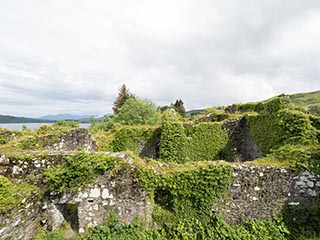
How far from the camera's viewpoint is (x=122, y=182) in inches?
199

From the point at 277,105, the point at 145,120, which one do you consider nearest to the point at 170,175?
the point at 277,105

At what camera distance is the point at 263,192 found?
5.43 meters

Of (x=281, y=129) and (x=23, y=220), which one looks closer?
(x=23, y=220)

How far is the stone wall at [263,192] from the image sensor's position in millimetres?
5332

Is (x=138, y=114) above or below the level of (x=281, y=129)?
above

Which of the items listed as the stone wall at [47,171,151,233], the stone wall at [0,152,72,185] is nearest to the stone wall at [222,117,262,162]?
the stone wall at [47,171,151,233]

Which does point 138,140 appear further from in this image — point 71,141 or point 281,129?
point 281,129

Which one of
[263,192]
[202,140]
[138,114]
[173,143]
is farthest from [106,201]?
[138,114]

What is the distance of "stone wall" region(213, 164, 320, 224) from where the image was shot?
533 centimetres

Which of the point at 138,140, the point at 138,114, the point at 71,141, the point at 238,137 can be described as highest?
the point at 138,114

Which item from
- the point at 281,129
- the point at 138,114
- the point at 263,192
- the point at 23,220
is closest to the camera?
the point at 23,220

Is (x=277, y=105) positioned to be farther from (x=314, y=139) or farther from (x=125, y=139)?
(x=125, y=139)

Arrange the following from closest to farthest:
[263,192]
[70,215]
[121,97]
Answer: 1. [263,192]
2. [70,215]
3. [121,97]

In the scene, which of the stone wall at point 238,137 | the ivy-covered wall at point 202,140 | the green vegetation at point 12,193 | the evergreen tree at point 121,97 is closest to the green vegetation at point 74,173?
the green vegetation at point 12,193
